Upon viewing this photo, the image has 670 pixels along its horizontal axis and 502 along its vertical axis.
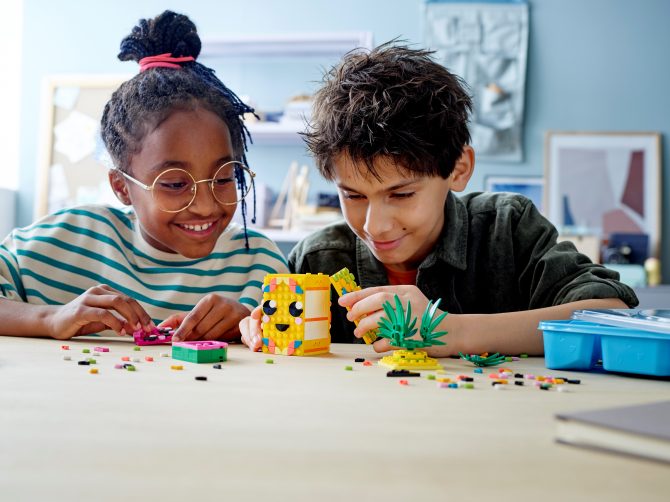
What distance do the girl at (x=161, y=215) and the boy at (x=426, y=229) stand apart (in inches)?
7.5

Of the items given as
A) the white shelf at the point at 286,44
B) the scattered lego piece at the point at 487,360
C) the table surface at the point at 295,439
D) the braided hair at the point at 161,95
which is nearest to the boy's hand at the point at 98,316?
the table surface at the point at 295,439

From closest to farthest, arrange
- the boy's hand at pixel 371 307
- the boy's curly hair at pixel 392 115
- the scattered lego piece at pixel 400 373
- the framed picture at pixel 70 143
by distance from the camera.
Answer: the scattered lego piece at pixel 400 373 → the boy's hand at pixel 371 307 → the boy's curly hair at pixel 392 115 → the framed picture at pixel 70 143

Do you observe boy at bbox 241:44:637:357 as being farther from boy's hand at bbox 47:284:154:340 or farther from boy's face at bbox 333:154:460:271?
boy's hand at bbox 47:284:154:340

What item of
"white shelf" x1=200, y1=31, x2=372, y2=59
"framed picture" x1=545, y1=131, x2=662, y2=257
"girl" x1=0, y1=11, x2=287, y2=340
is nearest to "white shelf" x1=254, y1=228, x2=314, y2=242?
"white shelf" x1=200, y1=31, x2=372, y2=59

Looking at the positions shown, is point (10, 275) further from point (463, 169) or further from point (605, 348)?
point (605, 348)

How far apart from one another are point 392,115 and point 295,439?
796 millimetres

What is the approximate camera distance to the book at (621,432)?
1.42ft

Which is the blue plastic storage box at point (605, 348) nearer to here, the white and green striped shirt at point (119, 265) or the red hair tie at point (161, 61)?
the white and green striped shirt at point (119, 265)

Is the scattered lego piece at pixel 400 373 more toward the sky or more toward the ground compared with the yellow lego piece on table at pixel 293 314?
more toward the ground

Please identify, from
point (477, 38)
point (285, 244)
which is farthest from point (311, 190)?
point (477, 38)

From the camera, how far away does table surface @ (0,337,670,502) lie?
1.30 ft

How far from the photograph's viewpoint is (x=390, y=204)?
1.21m

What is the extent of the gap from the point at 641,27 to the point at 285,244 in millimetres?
1754

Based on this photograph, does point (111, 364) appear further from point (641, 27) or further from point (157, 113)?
point (641, 27)
